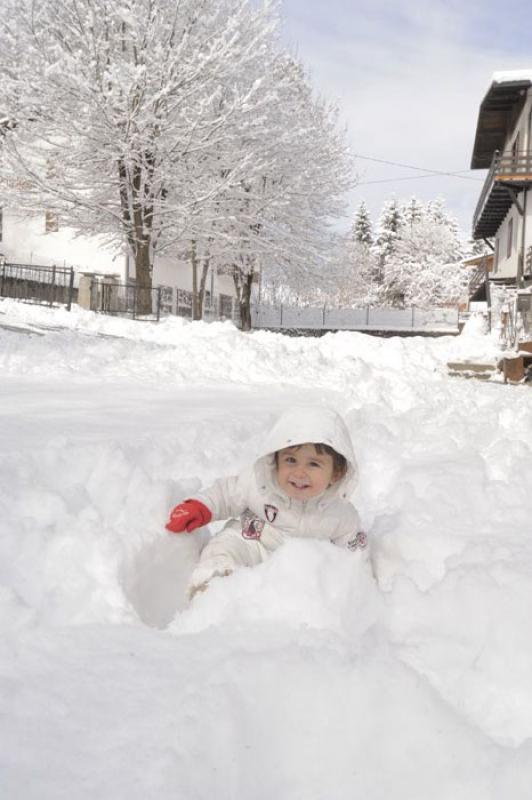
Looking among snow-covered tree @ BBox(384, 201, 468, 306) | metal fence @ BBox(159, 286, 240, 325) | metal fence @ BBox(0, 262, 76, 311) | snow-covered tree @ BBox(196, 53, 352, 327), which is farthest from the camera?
snow-covered tree @ BBox(384, 201, 468, 306)

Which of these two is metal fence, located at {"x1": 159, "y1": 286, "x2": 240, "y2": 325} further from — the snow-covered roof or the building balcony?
the snow-covered roof

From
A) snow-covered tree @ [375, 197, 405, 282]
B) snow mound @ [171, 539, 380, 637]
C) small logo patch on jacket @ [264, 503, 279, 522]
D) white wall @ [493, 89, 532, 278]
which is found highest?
snow-covered tree @ [375, 197, 405, 282]

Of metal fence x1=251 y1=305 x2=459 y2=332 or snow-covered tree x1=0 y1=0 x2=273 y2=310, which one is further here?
metal fence x1=251 y1=305 x2=459 y2=332

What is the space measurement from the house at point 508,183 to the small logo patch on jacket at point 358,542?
44.6ft

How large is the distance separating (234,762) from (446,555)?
1.79 metres

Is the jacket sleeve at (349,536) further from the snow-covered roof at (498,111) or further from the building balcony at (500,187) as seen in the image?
the snow-covered roof at (498,111)

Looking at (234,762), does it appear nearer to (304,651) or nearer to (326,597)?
(304,651)

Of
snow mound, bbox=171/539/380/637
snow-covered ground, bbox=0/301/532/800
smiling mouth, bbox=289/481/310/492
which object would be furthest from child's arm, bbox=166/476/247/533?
snow mound, bbox=171/539/380/637

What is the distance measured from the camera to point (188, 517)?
2855 millimetres

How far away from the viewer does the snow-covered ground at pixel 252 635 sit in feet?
4.64

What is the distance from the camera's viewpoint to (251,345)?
11031 mm

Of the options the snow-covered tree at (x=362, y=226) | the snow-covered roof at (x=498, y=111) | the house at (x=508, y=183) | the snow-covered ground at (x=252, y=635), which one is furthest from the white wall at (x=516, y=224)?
the snow-covered tree at (x=362, y=226)

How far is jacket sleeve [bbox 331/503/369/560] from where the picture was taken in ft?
9.78

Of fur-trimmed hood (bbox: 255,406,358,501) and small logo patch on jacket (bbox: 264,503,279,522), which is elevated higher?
fur-trimmed hood (bbox: 255,406,358,501)
